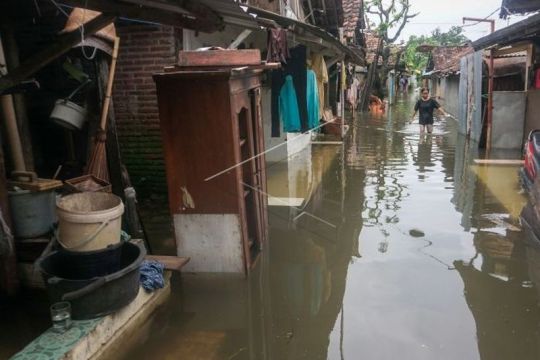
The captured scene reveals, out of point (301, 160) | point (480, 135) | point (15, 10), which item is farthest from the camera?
point (480, 135)

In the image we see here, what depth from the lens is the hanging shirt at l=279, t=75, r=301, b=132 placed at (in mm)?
8602

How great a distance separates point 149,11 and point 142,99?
3.61 meters

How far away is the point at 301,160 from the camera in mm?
12500

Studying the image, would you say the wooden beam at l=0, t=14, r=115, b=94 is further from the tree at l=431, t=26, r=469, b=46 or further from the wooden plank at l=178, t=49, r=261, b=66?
the tree at l=431, t=26, r=469, b=46

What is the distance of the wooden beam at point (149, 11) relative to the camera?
3496mm

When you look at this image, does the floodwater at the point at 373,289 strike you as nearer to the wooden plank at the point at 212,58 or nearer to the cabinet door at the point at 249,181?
the cabinet door at the point at 249,181

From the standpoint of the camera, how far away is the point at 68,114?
5.86m

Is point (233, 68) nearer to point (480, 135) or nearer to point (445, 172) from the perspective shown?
point (445, 172)

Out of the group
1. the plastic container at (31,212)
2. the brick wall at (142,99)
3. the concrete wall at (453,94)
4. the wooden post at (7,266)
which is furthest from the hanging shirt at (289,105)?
the concrete wall at (453,94)

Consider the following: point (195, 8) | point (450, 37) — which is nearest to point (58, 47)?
point (195, 8)

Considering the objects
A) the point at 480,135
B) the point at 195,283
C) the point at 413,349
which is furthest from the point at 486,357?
the point at 480,135

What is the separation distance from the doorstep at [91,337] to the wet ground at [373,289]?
0.47ft

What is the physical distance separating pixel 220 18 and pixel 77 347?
329 cm

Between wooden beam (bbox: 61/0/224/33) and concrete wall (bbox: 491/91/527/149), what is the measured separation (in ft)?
34.4
